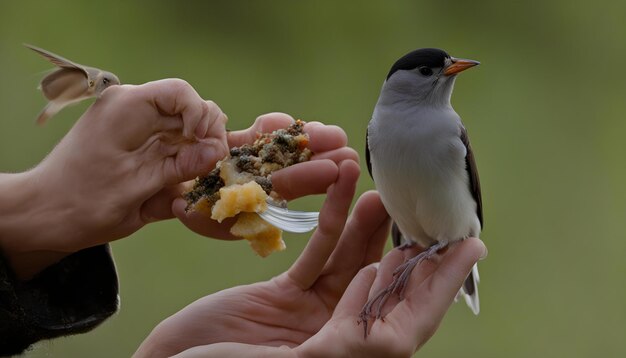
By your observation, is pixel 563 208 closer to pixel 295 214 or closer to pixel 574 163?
pixel 574 163

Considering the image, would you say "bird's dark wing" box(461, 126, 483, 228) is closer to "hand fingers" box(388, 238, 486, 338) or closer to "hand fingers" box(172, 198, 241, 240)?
"hand fingers" box(388, 238, 486, 338)

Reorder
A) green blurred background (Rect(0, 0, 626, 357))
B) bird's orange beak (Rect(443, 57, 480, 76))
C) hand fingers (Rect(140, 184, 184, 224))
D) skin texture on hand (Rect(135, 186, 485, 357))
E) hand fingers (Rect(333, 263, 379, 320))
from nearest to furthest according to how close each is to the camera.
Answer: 1. skin texture on hand (Rect(135, 186, 485, 357))
2. hand fingers (Rect(333, 263, 379, 320))
3. hand fingers (Rect(140, 184, 184, 224))
4. bird's orange beak (Rect(443, 57, 480, 76))
5. green blurred background (Rect(0, 0, 626, 357))

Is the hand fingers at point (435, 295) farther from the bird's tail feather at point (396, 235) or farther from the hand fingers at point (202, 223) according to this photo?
the bird's tail feather at point (396, 235)

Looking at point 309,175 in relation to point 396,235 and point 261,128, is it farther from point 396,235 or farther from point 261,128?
point 396,235

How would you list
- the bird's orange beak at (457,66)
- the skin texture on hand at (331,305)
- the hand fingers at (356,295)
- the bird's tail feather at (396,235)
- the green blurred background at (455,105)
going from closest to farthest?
the skin texture on hand at (331,305) < the hand fingers at (356,295) < the bird's orange beak at (457,66) < the bird's tail feather at (396,235) < the green blurred background at (455,105)

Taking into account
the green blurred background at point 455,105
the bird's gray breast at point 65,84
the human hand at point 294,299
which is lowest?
the green blurred background at point 455,105

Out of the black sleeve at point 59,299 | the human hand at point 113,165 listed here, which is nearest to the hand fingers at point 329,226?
the human hand at point 113,165

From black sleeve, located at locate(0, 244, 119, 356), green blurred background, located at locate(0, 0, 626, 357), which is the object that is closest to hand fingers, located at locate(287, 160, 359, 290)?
black sleeve, located at locate(0, 244, 119, 356)
